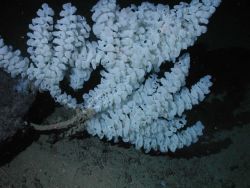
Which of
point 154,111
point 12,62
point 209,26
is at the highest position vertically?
point 12,62

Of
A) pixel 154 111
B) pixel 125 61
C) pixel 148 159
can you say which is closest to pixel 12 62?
pixel 125 61

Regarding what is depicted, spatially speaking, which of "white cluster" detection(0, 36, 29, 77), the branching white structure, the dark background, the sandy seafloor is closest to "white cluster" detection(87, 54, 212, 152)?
the branching white structure

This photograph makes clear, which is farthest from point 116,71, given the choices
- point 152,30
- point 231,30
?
point 231,30

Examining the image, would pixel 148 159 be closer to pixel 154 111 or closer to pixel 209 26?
pixel 154 111

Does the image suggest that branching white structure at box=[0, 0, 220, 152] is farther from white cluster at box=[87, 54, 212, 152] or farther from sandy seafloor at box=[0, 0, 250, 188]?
sandy seafloor at box=[0, 0, 250, 188]

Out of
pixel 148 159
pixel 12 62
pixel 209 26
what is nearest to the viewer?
pixel 12 62

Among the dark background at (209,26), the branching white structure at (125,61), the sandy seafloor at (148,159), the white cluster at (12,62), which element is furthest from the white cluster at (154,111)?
the dark background at (209,26)

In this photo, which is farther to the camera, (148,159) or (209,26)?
(209,26)
